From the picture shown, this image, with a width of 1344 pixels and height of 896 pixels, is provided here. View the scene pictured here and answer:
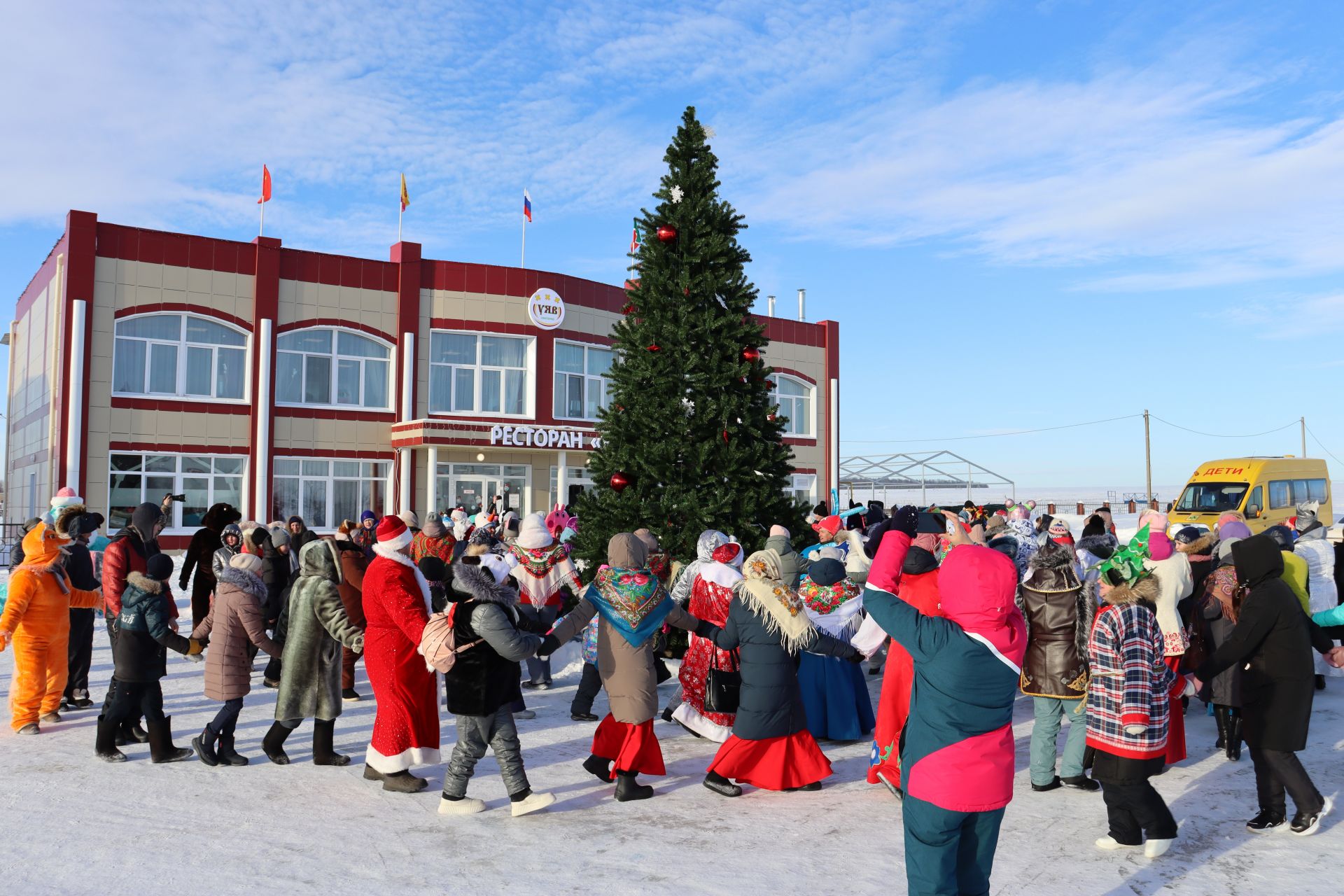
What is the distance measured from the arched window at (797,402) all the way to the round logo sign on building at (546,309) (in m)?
11.0

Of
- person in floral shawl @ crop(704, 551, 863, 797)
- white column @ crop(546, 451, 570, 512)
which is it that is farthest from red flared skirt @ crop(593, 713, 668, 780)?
white column @ crop(546, 451, 570, 512)

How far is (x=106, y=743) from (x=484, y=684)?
3.12 m

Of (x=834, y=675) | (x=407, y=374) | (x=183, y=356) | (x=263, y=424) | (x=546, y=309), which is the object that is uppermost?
(x=546, y=309)

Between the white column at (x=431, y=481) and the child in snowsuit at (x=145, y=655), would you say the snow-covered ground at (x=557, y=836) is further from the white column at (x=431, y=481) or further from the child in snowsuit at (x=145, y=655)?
the white column at (x=431, y=481)

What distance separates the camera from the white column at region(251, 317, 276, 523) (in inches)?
1000

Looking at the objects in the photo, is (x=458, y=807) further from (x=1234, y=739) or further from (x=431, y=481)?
(x=431, y=481)

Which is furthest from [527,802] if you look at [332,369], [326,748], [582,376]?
[582,376]

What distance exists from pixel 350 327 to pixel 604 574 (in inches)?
909

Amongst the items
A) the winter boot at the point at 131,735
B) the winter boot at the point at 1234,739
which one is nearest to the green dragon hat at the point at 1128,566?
the winter boot at the point at 1234,739

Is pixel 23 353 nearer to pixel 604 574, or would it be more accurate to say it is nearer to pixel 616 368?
pixel 616 368

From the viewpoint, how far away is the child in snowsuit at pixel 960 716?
337 centimetres

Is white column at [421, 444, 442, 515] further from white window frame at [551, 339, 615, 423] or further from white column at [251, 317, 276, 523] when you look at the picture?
white window frame at [551, 339, 615, 423]

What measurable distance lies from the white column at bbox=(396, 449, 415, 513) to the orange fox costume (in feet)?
64.9

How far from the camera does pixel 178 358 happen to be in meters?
24.8
